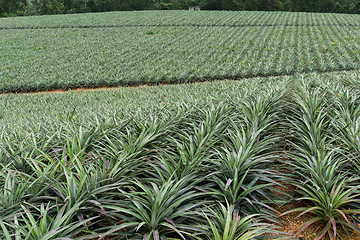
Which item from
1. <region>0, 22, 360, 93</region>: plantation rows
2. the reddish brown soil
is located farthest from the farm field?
the reddish brown soil

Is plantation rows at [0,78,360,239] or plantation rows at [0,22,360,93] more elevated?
plantation rows at [0,78,360,239]

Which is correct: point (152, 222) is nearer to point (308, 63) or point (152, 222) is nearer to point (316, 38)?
point (308, 63)

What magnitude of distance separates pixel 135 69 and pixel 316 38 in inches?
541

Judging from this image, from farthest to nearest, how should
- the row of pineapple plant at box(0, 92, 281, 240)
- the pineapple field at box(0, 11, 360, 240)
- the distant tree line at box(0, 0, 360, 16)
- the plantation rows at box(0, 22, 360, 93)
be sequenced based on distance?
the distant tree line at box(0, 0, 360, 16) → the plantation rows at box(0, 22, 360, 93) → the pineapple field at box(0, 11, 360, 240) → the row of pineapple plant at box(0, 92, 281, 240)

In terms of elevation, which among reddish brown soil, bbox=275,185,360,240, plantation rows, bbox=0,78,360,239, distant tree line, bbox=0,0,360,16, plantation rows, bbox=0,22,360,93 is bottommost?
plantation rows, bbox=0,22,360,93

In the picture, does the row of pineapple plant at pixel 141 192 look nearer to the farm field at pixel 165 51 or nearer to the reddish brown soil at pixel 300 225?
the reddish brown soil at pixel 300 225

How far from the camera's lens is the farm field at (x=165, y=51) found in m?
12.8

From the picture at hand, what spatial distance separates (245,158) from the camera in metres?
2.52

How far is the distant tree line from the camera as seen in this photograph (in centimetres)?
4825

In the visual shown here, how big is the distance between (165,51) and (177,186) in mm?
16262

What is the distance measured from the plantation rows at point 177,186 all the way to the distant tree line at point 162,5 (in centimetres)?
5016

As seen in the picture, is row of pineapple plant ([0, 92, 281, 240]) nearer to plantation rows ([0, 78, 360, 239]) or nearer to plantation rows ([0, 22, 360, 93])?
plantation rows ([0, 78, 360, 239])

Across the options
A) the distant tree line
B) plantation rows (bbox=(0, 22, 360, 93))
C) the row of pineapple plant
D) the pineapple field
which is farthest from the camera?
the distant tree line

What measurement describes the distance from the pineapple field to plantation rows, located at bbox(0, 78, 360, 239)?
17 mm
